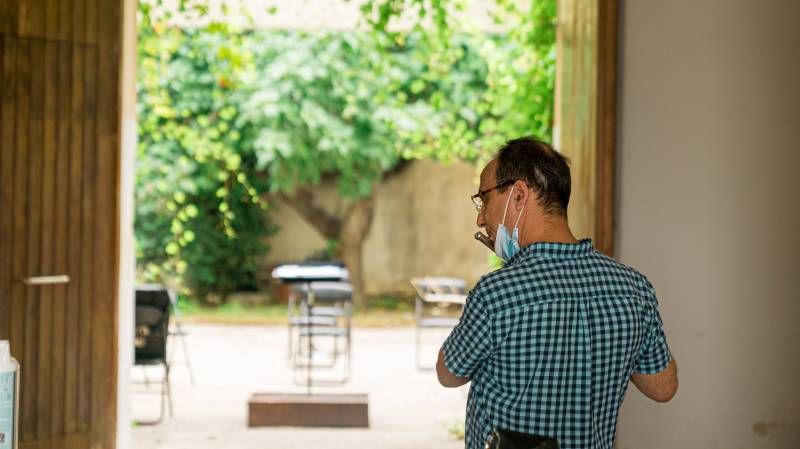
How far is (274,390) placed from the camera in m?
7.90

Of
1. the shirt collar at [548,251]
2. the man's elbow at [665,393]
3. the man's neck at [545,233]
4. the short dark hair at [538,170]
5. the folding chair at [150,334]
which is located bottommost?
the folding chair at [150,334]

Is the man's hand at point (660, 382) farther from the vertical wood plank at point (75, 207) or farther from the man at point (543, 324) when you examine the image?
the vertical wood plank at point (75, 207)

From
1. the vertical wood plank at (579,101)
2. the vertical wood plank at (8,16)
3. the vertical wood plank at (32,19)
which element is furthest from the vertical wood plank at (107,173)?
the vertical wood plank at (579,101)

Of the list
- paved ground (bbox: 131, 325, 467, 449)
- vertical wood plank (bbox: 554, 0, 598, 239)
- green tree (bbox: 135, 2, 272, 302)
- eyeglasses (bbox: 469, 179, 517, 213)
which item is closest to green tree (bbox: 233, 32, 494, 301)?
green tree (bbox: 135, 2, 272, 302)

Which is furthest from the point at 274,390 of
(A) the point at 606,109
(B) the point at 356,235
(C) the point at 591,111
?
(B) the point at 356,235

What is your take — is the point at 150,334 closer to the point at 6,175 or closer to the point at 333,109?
the point at 6,175

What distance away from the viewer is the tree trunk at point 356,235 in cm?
1370

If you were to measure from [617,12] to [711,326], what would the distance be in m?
1.16

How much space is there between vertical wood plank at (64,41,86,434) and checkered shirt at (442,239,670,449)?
2585 millimetres

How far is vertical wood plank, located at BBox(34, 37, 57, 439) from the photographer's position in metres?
4.00

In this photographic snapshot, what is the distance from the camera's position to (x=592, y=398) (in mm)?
1909

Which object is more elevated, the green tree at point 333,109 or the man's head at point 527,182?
the green tree at point 333,109

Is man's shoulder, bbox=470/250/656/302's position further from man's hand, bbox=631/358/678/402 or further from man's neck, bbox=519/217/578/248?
man's hand, bbox=631/358/678/402

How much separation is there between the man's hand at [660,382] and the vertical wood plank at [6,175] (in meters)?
2.75
